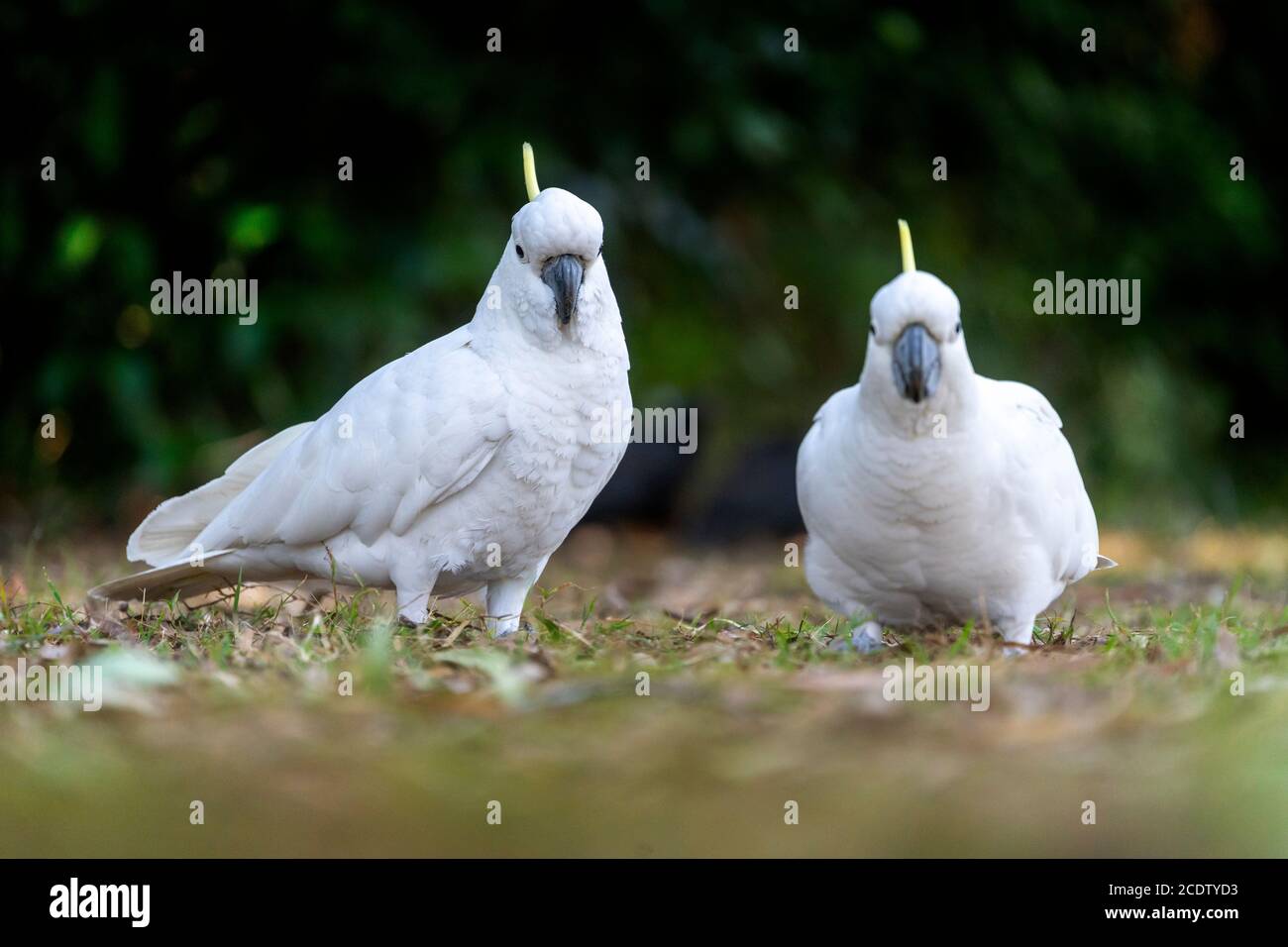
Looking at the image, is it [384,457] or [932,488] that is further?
[384,457]

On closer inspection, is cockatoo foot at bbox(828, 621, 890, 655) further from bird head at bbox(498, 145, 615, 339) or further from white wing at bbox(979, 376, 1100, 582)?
bird head at bbox(498, 145, 615, 339)

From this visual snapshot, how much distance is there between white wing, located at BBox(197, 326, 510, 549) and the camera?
3.88m

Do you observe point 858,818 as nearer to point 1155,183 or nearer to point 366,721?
point 366,721

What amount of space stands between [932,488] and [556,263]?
122 centimetres

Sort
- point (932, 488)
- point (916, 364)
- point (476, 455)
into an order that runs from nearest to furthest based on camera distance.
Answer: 1. point (916, 364)
2. point (932, 488)
3. point (476, 455)

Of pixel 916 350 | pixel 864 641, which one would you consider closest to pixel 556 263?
pixel 916 350

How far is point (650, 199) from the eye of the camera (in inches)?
351

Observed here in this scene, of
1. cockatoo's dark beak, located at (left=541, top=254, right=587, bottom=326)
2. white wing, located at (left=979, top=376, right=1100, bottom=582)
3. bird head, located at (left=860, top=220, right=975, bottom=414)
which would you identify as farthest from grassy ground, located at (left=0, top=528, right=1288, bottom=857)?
cockatoo's dark beak, located at (left=541, top=254, right=587, bottom=326)

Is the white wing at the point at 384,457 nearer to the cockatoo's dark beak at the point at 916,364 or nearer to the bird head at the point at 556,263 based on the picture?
the bird head at the point at 556,263

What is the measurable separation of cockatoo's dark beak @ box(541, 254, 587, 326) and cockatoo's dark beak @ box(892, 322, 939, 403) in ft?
3.08

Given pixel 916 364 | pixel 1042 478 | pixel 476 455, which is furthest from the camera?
pixel 476 455

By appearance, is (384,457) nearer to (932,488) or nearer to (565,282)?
(565,282)

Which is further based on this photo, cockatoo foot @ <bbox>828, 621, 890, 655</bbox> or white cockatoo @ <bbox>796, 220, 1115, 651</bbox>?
cockatoo foot @ <bbox>828, 621, 890, 655</bbox>

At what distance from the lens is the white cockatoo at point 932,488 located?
137 inches
